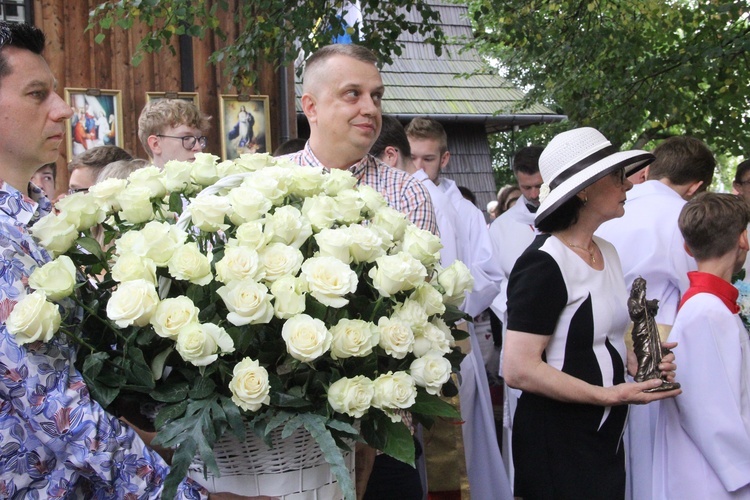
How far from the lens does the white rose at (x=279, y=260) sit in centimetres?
173

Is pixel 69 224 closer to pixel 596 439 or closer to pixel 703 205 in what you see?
pixel 596 439

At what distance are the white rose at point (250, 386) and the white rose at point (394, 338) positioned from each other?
27 cm

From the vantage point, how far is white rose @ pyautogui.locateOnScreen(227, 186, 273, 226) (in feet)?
5.93

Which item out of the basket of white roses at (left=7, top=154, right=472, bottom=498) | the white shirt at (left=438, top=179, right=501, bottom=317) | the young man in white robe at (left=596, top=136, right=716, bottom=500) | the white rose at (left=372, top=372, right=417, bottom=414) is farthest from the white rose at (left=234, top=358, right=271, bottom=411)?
the white shirt at (left=438, top=179, right=501, bottom=317)

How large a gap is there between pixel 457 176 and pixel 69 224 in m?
14.1

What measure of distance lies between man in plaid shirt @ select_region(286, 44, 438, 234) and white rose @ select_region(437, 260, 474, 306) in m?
1.15

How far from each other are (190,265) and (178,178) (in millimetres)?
395

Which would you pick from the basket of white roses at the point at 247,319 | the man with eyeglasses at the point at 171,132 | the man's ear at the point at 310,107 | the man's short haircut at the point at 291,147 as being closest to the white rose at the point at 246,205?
the basket of white roses at the point at 247,319

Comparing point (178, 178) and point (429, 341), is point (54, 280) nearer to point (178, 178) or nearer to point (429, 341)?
point (178, 178)

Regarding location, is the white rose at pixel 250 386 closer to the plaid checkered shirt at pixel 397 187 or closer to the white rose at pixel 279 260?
the white rose at pixel 279 260

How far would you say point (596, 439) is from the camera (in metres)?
3.08

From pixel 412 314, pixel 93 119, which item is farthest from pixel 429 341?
pixel 93 119

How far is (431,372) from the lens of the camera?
5.95ft

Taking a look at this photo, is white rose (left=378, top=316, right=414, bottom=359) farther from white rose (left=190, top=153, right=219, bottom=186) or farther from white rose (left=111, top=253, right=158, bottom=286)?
white rose (left=190, top=153, right=219, bottom=186)
